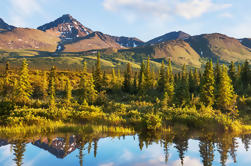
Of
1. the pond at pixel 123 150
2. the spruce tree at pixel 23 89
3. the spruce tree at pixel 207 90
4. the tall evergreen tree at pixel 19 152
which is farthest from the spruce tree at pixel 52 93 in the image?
the spruce tree at pixel 207 90

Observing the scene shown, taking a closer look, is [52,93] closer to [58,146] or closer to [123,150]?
[58,146]

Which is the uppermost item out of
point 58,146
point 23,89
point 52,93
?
point 23,89

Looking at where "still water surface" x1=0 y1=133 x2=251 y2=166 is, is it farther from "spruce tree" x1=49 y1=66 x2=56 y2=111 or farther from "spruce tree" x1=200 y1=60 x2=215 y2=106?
"spruce tree" x1=200 y1=60 x2=215 y2=106

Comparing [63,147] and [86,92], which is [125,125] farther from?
[86,92]

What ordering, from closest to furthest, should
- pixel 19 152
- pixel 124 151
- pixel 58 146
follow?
1. pixel 19 152
2. pixel 124 151
3. pixel 58 146

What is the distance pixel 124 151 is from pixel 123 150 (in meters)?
0.11

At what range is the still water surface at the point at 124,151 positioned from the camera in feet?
32.7

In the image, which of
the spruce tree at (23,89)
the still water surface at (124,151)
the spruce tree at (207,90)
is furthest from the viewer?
the spruce tree at (207,90)

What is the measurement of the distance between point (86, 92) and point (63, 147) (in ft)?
97.4

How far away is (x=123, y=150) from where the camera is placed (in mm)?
11711

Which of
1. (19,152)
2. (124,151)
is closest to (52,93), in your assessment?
(19,152)

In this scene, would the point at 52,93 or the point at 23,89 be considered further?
the point at 52,93

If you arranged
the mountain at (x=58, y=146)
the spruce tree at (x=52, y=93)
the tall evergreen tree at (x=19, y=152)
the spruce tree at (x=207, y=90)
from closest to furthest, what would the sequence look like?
the tall evergreen tree at (x=19, y=152) < the mountain at (x=58, y=146) < the spruce tree at (x=52, y=93) < the spruce tree at (x=207, y=90)

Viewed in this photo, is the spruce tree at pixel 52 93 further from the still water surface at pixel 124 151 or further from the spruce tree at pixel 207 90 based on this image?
the spruce tree at pixel 207 90
